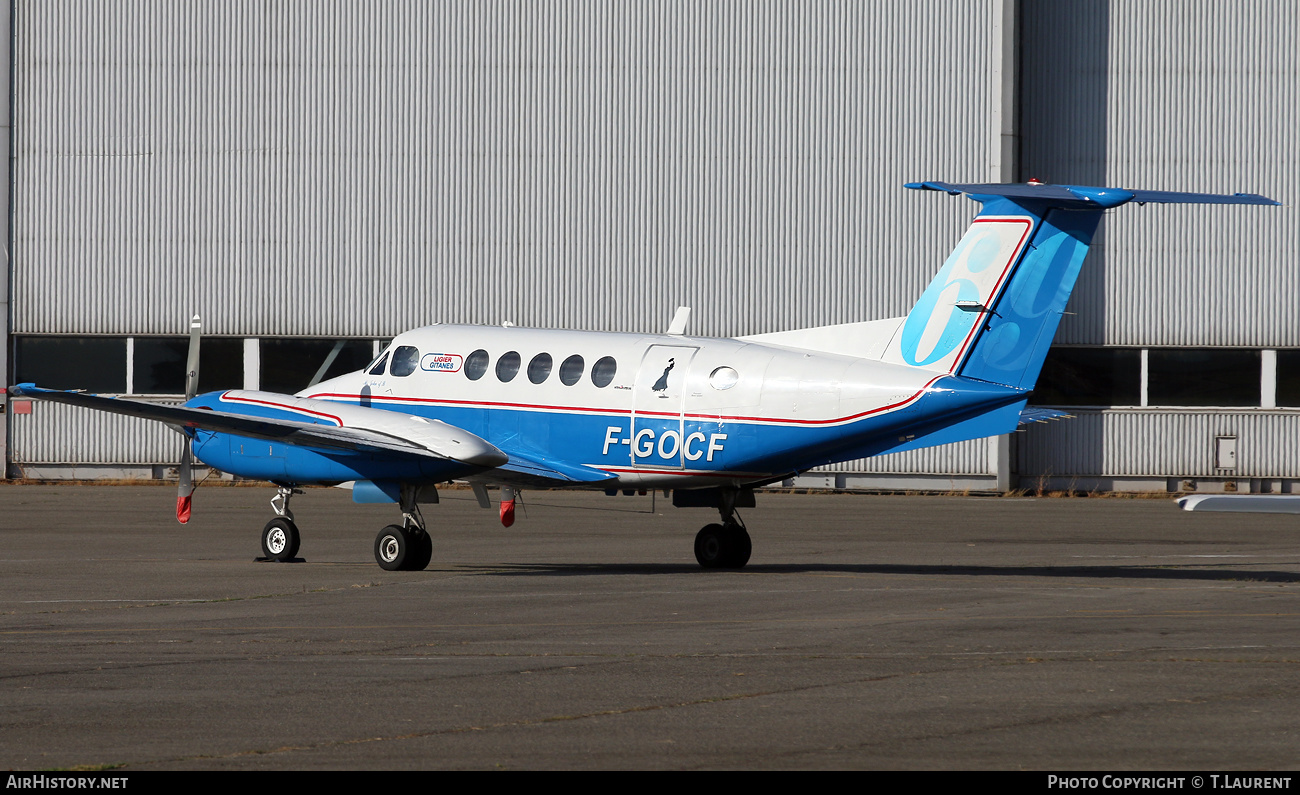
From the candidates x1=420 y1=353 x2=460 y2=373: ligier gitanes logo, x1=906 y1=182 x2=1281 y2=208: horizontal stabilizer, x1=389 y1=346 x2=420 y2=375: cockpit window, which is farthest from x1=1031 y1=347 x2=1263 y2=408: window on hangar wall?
x1=389 y1=346 x2=420 y2=375: cockpit window

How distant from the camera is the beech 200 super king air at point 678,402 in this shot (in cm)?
1747

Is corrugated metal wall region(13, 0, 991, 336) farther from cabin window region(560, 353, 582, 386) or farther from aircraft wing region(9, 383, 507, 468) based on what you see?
aircraft wing region(9, 383, 507, 468)

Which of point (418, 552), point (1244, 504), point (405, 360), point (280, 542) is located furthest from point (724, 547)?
point (1244, 504)

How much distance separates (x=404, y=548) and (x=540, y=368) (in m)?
3.02

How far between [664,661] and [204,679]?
3.34 m

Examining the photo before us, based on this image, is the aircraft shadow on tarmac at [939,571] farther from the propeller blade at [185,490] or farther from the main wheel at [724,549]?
the propeller blade at [185,490]

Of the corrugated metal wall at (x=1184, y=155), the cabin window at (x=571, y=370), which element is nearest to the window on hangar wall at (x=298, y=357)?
the corrugated metal wall at (x=1184, y=155)

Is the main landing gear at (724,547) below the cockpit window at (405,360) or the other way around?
below

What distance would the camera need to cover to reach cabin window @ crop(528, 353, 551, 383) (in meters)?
19.6

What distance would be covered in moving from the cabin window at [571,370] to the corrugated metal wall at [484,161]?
19.1m

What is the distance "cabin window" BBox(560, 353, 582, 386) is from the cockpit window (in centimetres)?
231

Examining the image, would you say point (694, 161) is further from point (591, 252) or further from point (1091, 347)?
point (1091, 347)

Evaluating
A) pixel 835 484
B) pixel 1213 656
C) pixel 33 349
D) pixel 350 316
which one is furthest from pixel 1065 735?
pixel 33 349

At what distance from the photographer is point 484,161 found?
128 feet
